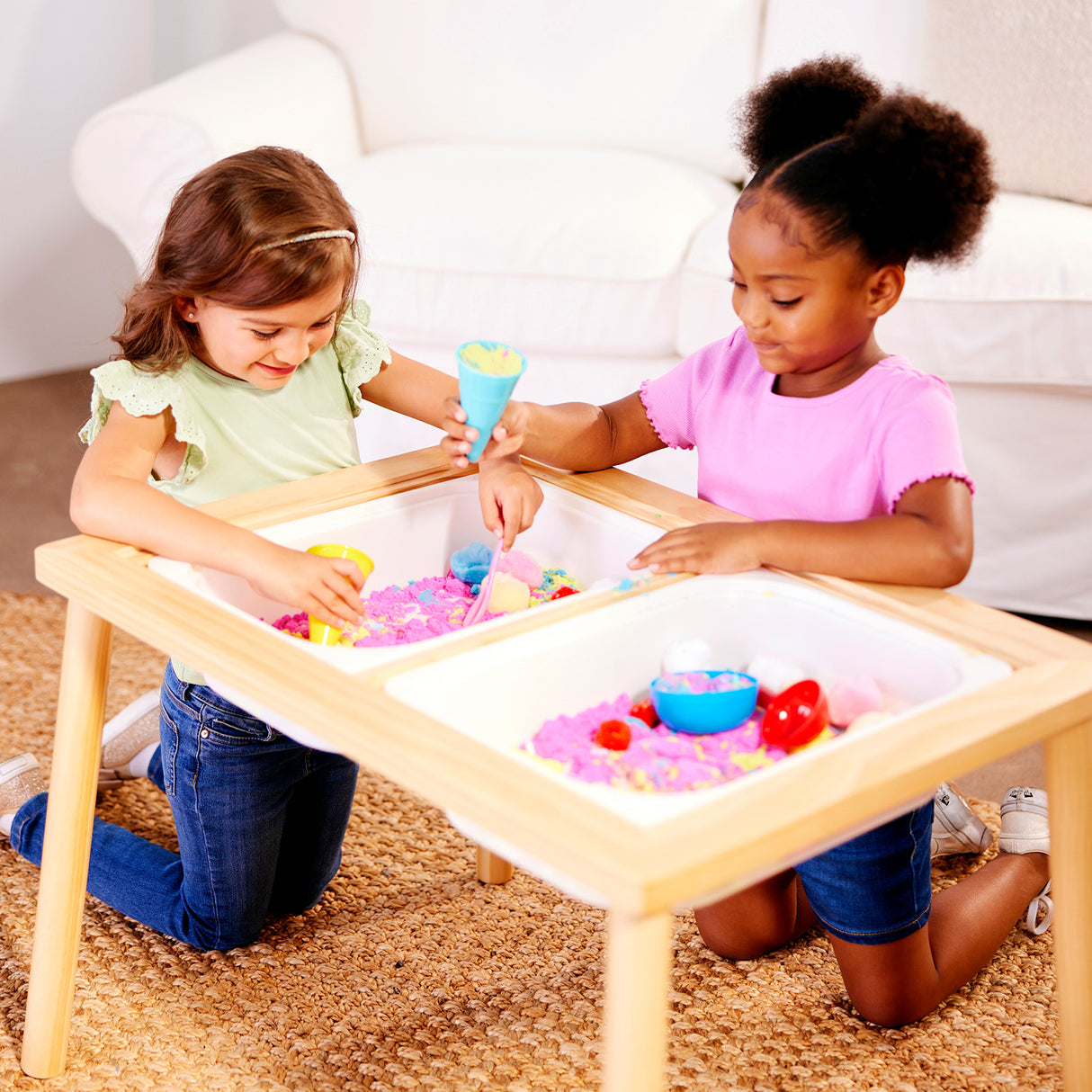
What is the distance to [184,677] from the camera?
1.11m

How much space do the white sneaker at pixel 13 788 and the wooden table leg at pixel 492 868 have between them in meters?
0.46

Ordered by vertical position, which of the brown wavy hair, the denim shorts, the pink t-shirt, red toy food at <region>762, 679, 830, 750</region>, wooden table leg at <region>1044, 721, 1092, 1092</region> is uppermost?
the brown wavy hair

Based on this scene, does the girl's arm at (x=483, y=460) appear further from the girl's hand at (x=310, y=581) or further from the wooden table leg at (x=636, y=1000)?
the wooden table leg at (x=636, y=1000)

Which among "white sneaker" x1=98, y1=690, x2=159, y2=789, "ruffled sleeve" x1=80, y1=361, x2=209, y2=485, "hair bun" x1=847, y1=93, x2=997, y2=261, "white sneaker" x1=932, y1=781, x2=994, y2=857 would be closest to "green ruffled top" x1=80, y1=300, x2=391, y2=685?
"ruffled sleeve" x1=80, y1=361, x2=209, y2=485

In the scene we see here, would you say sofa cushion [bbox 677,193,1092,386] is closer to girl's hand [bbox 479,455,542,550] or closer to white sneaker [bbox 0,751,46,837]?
girl's hand [bbox 479,455,542,550]

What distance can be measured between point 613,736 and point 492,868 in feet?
1.85

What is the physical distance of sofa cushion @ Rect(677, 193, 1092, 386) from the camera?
5.66 ft

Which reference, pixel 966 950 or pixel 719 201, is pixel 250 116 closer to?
pixel 719 201

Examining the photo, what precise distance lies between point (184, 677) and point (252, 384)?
26 cm

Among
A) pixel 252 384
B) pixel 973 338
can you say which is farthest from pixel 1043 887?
pixel 252 384

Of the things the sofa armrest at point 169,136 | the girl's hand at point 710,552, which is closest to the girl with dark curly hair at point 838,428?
the girl's hand at point 710,552

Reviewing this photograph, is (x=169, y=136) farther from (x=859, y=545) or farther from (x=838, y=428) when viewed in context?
(x=859, y=545)

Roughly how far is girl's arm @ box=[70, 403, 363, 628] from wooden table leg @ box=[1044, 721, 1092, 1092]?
0.48 m

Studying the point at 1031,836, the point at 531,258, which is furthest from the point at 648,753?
the point at 531,258
